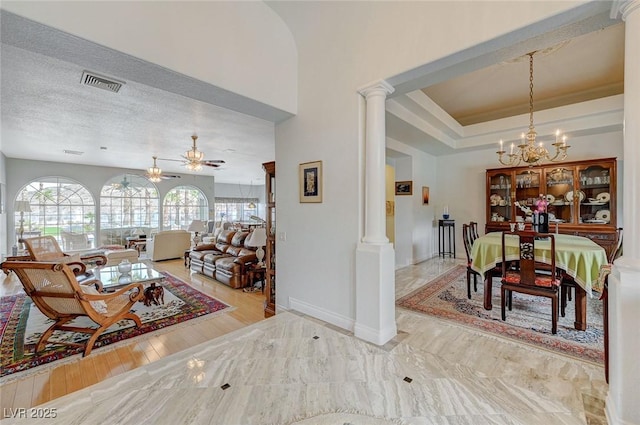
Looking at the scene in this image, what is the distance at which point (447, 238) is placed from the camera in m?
6.90

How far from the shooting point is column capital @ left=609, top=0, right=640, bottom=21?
1.38 m

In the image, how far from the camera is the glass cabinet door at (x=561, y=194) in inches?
192

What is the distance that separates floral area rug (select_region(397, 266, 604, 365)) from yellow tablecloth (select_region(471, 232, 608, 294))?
0.43m

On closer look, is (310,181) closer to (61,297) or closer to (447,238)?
(61,297)

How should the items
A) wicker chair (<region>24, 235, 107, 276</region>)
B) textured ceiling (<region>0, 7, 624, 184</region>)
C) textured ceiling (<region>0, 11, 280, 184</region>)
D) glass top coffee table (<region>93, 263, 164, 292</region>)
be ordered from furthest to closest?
wicker chair (<region>24, 235, 107, 276</region>) → glass top coffee table (<region>93, 263, 164, 292</region>) → textured ceiling (<region>0, 7, 624, 184</region>) → textured ceiling (<region>0, 11, 280, 184</region>)

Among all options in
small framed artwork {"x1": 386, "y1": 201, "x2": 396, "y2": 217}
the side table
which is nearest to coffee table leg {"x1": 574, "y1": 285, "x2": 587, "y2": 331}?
small framed artwork {"x1": 386, "y1": 201, "x2": 396, "y2": 217}

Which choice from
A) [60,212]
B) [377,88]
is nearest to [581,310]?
[377,88]

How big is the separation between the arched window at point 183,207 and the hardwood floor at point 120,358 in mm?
7451

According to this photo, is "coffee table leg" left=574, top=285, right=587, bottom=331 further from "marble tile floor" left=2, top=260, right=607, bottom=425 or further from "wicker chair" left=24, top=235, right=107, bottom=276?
"wicker chair" left=24, top=235, right=107, bottom=276

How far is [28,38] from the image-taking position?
1.71 meters

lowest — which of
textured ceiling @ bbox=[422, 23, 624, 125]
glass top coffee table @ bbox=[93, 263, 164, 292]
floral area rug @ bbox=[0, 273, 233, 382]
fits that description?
floral area rug @ bbox=[0, 273, 233, 382]

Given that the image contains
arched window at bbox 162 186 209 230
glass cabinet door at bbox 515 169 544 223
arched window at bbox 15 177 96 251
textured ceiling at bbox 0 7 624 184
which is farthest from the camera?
arched window at bbox 162 186 209 230

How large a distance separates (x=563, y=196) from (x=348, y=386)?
554cm

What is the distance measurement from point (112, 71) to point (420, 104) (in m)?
3.60
